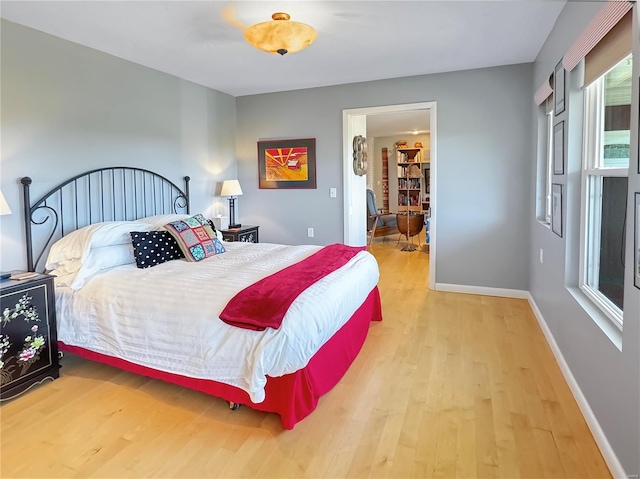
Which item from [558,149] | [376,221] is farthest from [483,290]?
[376,221]

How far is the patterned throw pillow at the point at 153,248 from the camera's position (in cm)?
297

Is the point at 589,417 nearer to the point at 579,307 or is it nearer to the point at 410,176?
the point at 579,307

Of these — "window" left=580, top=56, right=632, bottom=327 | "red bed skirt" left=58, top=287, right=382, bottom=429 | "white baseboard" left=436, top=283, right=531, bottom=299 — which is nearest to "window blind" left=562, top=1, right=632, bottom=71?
"window" left=580, top=56, right=632, bottom=327

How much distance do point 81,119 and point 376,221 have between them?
533 cm

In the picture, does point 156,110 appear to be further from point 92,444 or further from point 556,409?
point 556,409

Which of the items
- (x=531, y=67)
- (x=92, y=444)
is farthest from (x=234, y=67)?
(x=92, y=444)

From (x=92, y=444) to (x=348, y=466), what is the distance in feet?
4.09

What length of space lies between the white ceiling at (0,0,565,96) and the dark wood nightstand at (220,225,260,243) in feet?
5.47

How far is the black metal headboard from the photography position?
2.96m

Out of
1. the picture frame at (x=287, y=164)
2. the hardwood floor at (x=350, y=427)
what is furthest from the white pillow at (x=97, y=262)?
the picture frame at (x=287, y=164)

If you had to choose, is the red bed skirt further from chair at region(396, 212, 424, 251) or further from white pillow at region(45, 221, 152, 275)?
chair at region(396, 212, 424, 251)

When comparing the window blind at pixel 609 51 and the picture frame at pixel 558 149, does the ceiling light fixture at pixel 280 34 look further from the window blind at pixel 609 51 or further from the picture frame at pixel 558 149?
the picture frame at pixel 558 149

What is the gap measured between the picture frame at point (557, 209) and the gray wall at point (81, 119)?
3.52 metres

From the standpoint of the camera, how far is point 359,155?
18.4 ft
